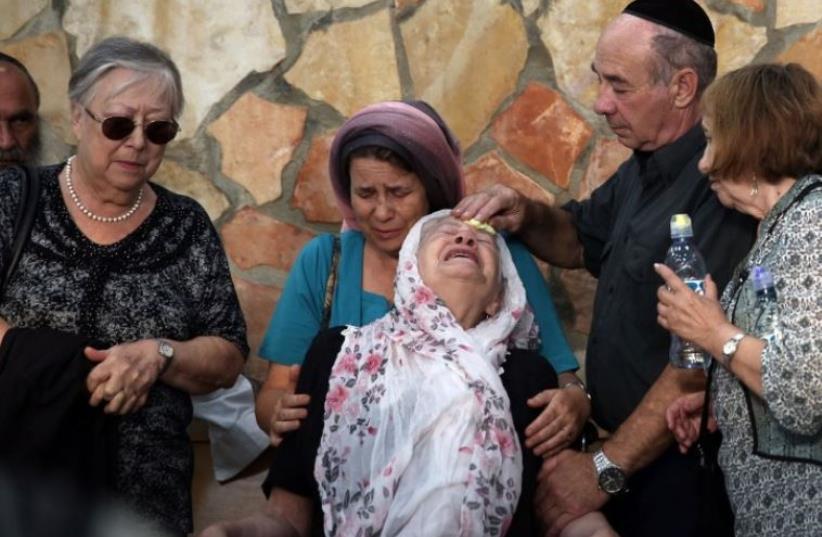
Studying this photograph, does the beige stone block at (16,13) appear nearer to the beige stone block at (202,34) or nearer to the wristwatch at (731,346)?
the beige stone block at (202,34)

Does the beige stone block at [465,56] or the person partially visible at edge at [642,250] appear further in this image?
the beige stone block at [465,56]

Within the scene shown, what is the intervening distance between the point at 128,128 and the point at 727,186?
5.05ft

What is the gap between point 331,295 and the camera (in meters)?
4.32

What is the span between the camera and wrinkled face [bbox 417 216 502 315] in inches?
159

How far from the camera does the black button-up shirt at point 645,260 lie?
4027 millimetres

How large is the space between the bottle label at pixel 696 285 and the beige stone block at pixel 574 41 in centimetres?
181

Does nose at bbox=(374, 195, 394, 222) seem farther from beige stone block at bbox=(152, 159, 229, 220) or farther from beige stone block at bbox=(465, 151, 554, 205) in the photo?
beige stone block at bbox=(152, 159, 229, 220)

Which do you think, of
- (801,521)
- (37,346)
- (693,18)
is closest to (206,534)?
(37,346)

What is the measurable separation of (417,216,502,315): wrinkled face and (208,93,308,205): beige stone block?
1.80m

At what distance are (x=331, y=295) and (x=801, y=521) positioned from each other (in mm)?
1434

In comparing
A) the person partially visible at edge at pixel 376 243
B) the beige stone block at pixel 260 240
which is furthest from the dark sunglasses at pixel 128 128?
the beige stone block at pixel 260 240

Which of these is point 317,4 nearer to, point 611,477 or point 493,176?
point 493,176

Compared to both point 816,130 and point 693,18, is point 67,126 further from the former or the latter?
point 816,130

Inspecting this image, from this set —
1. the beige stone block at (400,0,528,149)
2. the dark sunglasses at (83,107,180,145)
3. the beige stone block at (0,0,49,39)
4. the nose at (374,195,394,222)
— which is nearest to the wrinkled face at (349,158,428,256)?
the nose at (374,195,394,222)
